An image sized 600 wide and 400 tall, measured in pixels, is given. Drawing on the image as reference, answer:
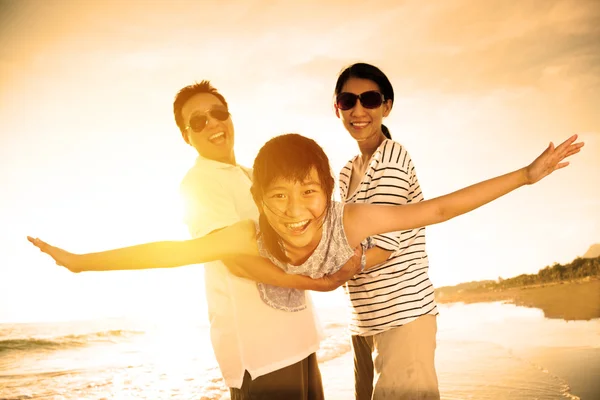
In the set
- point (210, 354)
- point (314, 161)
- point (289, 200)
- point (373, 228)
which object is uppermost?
point (314, 161)

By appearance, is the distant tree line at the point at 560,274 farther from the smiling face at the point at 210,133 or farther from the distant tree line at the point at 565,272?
the smiling face at the point at 210,133

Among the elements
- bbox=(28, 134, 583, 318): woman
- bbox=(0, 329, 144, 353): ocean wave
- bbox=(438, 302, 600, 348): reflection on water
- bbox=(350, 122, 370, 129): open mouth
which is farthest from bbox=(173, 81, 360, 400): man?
bbox=(0, 329, 144, 353): ocean wave

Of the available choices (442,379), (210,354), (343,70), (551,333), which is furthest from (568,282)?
(343,70)

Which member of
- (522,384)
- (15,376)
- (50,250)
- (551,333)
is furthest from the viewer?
(15,376)

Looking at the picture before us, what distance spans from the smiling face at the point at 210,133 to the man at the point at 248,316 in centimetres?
35

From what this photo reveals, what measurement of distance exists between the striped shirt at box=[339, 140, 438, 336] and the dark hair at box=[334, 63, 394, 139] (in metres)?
0.70

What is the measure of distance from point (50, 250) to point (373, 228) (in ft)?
6.01

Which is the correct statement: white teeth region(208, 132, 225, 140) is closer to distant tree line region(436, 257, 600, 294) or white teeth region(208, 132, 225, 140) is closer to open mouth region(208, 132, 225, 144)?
open mouth region(208, 132, 225, 144)

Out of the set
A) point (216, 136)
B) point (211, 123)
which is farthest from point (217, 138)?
point (211, 123)

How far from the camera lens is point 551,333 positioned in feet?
27.5

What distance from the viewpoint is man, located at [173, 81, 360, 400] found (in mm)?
2699

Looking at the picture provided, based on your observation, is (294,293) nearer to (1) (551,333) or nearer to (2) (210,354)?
(1) (551,333)

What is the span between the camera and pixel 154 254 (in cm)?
252

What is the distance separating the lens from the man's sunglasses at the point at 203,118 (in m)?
3.49
